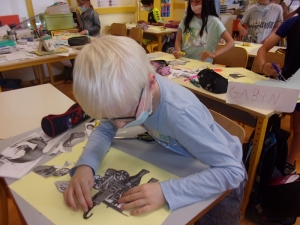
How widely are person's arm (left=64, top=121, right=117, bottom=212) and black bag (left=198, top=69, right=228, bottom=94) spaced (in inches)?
28.7

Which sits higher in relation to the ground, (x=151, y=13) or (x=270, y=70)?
(x=151, y=13)

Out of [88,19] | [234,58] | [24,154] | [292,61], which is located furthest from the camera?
[88,19]

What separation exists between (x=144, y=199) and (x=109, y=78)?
12.5 inches

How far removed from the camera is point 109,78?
59cm

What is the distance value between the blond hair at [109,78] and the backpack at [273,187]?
0.96m

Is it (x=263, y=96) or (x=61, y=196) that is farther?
(x=263, y=96)

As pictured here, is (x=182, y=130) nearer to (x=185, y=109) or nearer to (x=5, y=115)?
(x=185, y=109)

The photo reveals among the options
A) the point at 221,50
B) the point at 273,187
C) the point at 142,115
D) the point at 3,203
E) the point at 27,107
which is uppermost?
the point at 142,115

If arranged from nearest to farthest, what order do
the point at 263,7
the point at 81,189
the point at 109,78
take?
1. the point at 109,78
2. the point at 81,189
3. the point at 263,7

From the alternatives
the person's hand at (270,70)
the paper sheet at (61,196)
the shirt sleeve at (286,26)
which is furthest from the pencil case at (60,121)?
the shirt sleeve at (286,26)

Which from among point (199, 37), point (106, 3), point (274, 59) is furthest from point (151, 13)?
point (274, 59)

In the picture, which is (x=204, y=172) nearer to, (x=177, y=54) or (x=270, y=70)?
(x=270, y=70)

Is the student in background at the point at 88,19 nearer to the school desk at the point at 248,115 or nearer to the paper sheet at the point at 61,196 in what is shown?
the school desk at the point at 248,115

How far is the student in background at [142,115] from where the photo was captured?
0.60 metres
